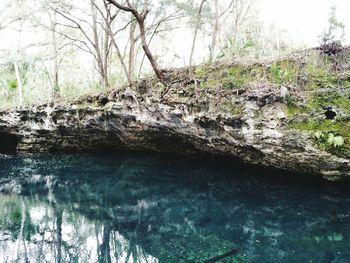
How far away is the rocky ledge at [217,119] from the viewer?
6570mm

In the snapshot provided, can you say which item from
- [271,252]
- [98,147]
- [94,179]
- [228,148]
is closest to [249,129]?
[228,148]

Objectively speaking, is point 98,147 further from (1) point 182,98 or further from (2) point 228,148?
(2) point 228,148

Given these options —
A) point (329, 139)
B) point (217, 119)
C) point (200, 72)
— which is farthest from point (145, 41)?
point (329, 139)

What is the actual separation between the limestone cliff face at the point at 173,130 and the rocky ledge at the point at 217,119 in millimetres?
20

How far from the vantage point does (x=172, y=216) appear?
247 inches

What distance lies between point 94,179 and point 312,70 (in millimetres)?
5762

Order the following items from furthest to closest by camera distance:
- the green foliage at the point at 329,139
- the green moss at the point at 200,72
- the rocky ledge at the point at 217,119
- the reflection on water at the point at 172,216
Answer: the green moss at the point at 200,72 < the rocky ledge at the point at 217,119 < the green foliage at the point at 329,139 < the reflection on water at the point at 172,216

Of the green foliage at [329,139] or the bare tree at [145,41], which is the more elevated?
the bare tree at [145,41]

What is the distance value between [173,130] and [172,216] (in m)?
3.00

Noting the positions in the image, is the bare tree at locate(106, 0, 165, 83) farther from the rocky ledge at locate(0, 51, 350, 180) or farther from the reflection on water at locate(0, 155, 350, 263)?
the reflection on water at locate(0, 155, 350, 263)

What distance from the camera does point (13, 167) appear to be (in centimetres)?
1079

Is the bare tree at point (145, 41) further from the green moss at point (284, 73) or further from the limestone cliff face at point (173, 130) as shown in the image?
the green moss at point (284, 73)

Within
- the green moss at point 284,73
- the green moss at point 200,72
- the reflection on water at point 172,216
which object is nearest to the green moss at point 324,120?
the green moss at point 284,73

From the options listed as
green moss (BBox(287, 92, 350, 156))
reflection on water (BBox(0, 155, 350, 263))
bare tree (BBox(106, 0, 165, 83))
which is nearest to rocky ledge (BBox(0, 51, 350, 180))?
green moss (BBox(287, 92, 350, 156))
